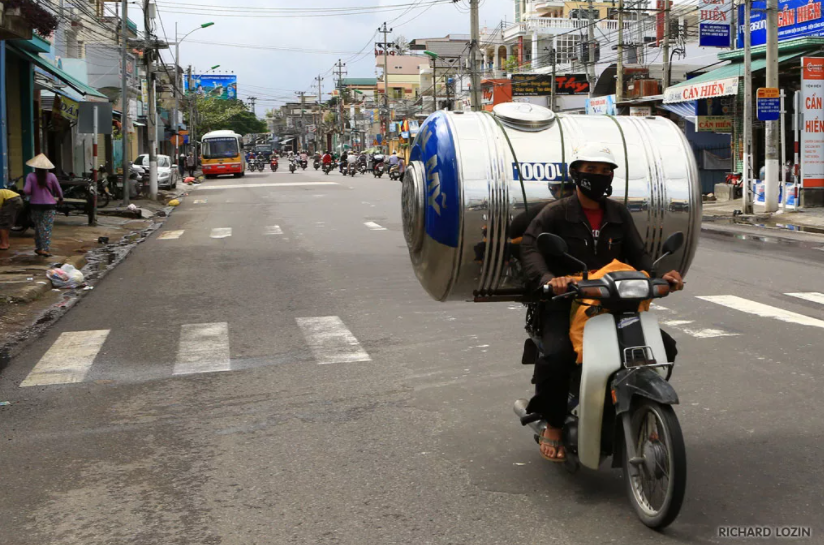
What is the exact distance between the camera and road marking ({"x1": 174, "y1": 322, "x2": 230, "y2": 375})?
7.41 m

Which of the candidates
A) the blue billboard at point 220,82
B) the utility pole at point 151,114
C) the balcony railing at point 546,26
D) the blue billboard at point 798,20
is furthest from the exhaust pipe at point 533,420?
the blue billboard at point 220,82

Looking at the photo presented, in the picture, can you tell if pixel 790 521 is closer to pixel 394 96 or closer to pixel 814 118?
pixel 814 118

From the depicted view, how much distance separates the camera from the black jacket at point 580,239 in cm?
446

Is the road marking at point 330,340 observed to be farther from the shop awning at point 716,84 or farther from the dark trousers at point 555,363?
the shop awning at point 716,84

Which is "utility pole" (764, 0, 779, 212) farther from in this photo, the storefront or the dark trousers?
the dark trousers

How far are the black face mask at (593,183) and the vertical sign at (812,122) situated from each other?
19.6 meters

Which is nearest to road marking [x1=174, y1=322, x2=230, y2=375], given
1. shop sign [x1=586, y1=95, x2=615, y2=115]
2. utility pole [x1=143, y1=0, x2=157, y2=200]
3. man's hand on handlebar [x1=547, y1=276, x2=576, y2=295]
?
man's hand on handlebar [x1=547, y1=276, x2=576, y2=295]

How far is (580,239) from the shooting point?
447cm

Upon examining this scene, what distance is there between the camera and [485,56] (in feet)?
241

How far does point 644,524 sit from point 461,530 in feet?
2.43

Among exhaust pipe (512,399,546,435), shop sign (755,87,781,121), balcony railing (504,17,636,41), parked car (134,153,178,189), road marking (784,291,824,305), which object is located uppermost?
balcony railing (504,17,636,41)

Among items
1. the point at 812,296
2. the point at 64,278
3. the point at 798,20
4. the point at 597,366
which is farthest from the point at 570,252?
the point at 798,20

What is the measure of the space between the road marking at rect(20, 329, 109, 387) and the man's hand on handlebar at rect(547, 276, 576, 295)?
4261 millimetres

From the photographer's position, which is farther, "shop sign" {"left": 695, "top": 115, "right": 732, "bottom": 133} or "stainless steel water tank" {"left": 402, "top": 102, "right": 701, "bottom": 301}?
"shop sign" {"left": 695, "top": 115, "right": 732, "bottom": 133}
